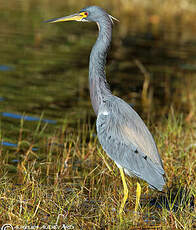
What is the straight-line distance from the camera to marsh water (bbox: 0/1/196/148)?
34.4 ft

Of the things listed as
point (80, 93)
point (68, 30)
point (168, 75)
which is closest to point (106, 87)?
point (80, 93)

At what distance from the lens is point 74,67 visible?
1411 cm

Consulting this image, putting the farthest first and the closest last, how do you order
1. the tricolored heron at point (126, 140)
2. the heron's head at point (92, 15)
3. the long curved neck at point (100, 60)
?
the heron's head at point (92, 15), the long curved neck at point (100, 60), the tricolored heron at point (126, 140)

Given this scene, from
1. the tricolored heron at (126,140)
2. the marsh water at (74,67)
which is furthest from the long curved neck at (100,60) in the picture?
the marsh water at (74,67)

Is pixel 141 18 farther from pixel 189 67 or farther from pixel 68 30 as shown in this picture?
pixel 189 67

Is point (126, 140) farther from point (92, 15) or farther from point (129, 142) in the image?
point (92, 15)

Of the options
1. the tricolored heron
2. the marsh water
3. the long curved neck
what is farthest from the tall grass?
the marsh water

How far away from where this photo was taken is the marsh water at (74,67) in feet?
34.4

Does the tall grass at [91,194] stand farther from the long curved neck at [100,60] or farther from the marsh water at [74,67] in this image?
the marsh water at [74,67]

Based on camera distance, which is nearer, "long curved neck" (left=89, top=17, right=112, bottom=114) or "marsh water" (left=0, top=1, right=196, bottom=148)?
"long curved neck" (left=89, top=17, right=112, bottom=114)

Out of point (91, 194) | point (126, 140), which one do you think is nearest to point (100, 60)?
point (126, 140)

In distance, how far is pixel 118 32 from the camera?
65.9ft

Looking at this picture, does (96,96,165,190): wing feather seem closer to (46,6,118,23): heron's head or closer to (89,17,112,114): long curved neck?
(89,17,112,114): long curved neck

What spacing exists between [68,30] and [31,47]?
13.9 feet
